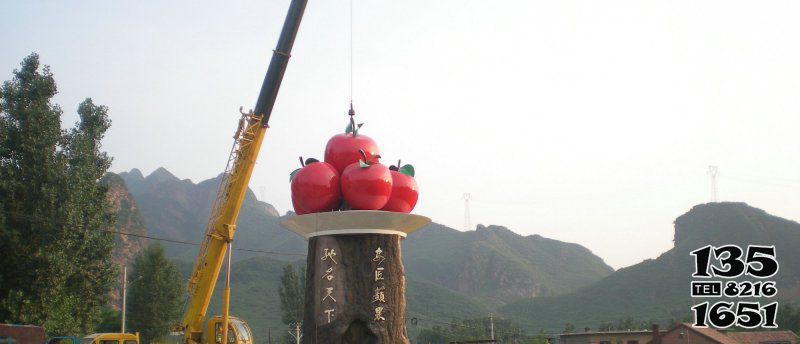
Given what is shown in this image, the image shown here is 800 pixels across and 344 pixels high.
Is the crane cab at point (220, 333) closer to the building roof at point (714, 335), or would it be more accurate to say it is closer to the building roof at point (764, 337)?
the building roof at point (714, 335)

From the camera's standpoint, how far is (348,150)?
9.74 m

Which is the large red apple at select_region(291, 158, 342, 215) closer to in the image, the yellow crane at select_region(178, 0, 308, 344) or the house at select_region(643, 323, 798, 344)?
the yellow crane at select_region(178, 0, 308, 344)

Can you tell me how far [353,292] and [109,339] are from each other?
11598 millimetres

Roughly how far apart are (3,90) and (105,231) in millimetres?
5226

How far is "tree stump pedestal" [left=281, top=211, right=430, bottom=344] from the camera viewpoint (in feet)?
30.3

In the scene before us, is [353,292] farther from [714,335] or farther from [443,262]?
[443,262]

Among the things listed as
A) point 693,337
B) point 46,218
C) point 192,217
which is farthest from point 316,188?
point 192,217

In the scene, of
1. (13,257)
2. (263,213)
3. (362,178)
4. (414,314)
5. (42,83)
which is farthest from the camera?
(263,213)

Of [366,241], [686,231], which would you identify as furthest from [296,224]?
[686,231]

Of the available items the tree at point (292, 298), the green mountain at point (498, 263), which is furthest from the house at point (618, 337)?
the green mountain at point (498, 263)

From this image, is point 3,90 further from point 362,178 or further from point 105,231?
point 362,178

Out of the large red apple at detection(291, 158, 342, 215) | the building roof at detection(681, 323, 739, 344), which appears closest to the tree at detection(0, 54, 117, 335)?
the large red apple at detection(291, 158, 342, 215)

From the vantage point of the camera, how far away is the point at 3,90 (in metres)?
22.7

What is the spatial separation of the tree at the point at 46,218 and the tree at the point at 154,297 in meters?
16.6
